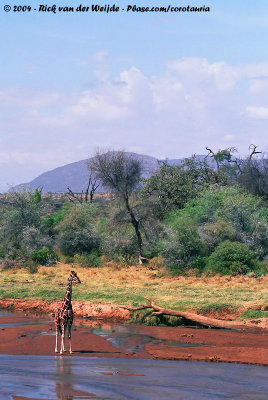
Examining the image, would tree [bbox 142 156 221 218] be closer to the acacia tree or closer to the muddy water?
the acacia tree

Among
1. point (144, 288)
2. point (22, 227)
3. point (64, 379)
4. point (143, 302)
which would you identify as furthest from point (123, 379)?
→ point (22, 227)

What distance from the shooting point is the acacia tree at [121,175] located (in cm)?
3553

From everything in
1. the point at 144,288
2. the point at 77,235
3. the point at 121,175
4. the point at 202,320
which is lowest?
the point at 202,320

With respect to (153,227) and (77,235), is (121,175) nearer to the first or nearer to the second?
(153,227)

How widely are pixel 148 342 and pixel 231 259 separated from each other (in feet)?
40.8

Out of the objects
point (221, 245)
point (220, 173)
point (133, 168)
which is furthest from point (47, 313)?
point (220, 173)

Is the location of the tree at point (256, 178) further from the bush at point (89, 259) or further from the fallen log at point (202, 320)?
the fallen log at point (202, 320)

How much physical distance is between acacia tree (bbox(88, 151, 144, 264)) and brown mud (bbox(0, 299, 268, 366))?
1536 centimetres

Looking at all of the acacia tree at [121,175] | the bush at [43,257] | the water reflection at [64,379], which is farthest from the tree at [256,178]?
the water reflection at [64,379]

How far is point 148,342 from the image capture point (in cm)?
1636

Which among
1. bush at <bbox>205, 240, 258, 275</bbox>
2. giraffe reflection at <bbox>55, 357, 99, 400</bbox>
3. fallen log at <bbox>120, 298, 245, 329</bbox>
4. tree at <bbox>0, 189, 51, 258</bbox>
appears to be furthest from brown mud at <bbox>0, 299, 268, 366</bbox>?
tree at <bbox>0, 189, 51, 258</bbox>

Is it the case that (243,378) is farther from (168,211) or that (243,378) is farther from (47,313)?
(168,211)

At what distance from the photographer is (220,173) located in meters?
49.0

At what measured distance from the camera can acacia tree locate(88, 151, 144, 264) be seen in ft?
117
